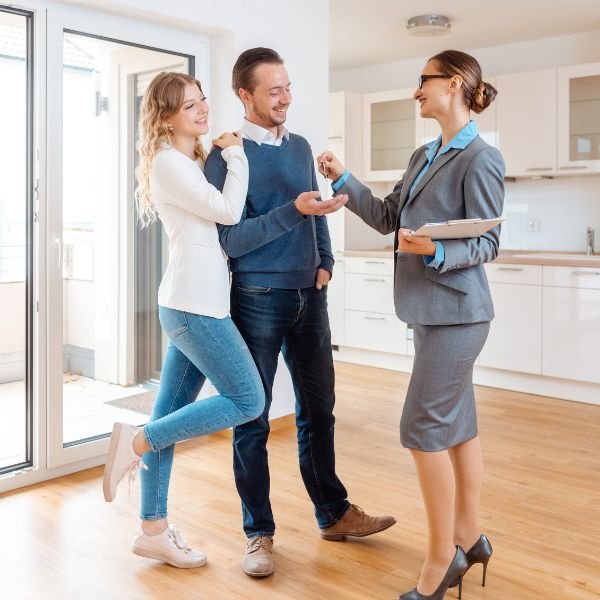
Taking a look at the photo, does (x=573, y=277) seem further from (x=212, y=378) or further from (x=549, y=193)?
(x=212, y=378)

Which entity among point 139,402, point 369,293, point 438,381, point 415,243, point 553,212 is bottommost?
point 139,402

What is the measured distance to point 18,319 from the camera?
3.19 metres

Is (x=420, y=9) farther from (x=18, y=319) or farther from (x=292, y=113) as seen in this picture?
(x=18, y=319)

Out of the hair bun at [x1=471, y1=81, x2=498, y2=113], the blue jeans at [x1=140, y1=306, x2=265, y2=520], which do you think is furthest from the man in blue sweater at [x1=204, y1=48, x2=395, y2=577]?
the hair bun at [x1=471, y1=81, x2=498, y2=113]

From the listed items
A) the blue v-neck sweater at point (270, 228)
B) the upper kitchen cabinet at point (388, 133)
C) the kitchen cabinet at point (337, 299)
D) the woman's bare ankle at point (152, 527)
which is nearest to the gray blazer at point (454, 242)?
the blue v-neck sweater at point (270, 228)

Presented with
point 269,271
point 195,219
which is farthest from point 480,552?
point 195,219

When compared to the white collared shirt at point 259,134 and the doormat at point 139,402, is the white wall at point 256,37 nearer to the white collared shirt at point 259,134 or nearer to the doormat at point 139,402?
the white collared shirt at point 259,134

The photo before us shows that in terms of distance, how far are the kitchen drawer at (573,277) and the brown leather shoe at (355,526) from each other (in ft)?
8.49

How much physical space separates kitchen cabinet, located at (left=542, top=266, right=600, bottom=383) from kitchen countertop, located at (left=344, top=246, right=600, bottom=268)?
0.12 ft

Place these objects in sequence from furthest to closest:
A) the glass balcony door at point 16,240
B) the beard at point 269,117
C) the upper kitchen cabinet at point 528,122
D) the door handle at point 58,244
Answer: the upper kitchen cabinet at point 528,122 → the door handle at point 58,244 → the glass balcony door at point 16,240 → the beard at point 269,117

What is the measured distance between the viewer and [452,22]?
5082 millimetres

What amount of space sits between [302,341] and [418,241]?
672 millimetres

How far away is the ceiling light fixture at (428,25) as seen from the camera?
16.2 ft

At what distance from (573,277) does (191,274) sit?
316 cm
